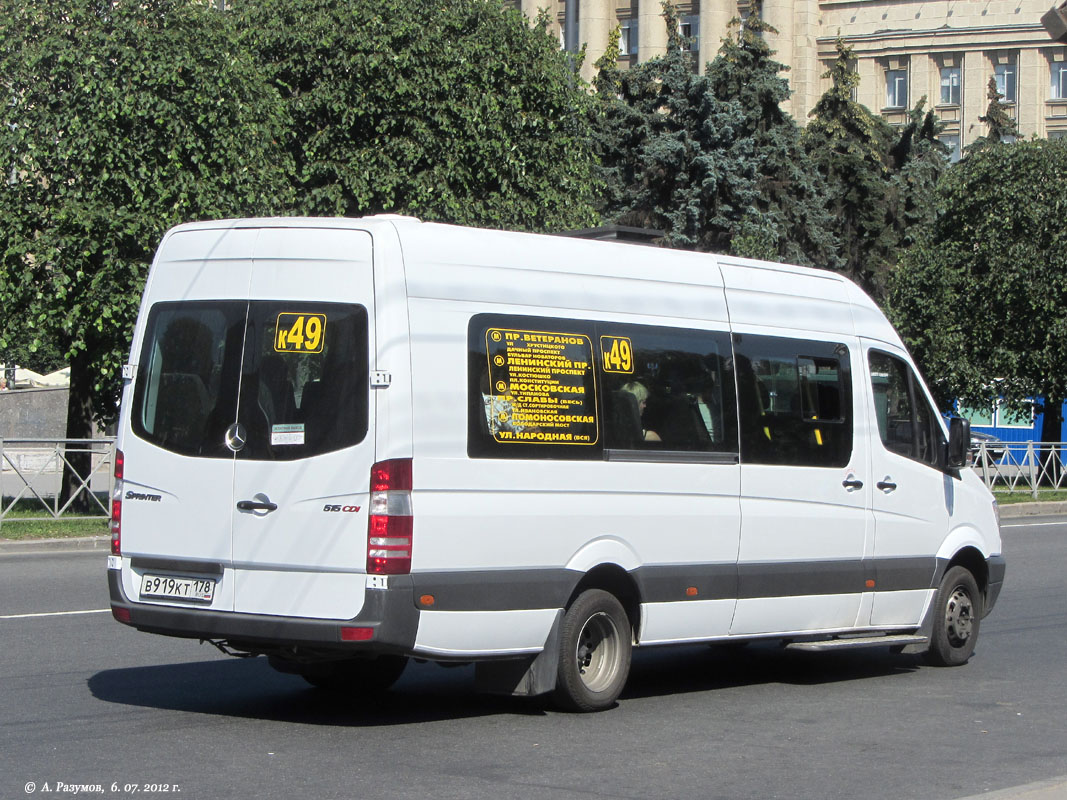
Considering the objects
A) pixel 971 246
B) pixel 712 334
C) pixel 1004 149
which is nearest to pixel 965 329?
pixel 971 246

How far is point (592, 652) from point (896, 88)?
71248 millimetres

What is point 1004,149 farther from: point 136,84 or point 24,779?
point 24,779

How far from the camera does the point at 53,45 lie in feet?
73.1

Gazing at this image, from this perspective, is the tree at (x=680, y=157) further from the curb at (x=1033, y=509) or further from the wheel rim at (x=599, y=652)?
the wheel rim at (x=599, y=652)

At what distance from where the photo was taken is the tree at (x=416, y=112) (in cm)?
2952

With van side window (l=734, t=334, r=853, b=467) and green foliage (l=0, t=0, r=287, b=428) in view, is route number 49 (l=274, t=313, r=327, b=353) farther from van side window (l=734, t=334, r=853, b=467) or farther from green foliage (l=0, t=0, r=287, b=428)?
green foliage (l=0, t=0, r=287, b=428)

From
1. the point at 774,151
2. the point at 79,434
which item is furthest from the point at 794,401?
the point at 774,151

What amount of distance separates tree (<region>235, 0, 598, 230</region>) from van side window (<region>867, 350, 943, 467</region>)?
63.5 ft

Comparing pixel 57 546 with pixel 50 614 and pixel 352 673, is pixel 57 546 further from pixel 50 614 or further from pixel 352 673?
pixel 352 673

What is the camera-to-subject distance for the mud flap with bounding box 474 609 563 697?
26.1ft

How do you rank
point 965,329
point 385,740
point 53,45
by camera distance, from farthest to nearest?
point 965,329
point 53,45
point 385,740

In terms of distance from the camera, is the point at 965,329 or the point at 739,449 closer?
the point at 739,449

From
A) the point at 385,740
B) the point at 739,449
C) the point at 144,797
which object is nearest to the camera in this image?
the point at 144,797

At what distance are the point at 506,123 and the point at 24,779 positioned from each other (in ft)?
82.7
